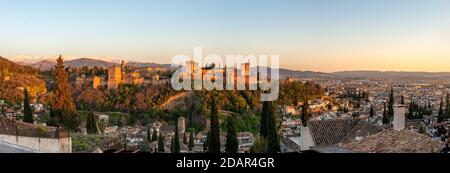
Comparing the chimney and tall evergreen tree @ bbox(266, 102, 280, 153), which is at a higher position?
the chimney

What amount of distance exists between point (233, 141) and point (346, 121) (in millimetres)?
5430

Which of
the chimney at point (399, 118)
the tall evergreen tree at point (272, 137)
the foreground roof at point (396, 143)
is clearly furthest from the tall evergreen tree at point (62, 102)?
the chimney at point (399, 118)

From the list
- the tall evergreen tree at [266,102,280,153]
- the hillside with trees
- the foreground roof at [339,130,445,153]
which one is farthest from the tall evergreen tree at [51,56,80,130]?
the hillside with trees

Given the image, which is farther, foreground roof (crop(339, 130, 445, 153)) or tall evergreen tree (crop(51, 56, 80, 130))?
tall evergreen tree (crop(51, 56, 80, 130))

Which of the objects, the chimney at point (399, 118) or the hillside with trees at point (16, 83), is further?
the hillside with trees at point (16, 83)

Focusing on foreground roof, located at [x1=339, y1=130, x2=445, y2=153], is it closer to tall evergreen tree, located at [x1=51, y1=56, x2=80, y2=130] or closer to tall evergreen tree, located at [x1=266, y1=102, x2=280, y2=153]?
tall evergreen tree, located at [x1=266, y1=102, x2=280, y2=153]

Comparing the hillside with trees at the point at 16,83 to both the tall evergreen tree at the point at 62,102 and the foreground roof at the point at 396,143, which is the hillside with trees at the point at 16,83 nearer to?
the tall evergreen tree at the point at 62,102

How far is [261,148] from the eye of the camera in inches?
465

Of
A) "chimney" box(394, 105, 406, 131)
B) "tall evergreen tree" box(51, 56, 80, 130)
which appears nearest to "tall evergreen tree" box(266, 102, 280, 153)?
"chimney" box(394, 105, 406, 131)

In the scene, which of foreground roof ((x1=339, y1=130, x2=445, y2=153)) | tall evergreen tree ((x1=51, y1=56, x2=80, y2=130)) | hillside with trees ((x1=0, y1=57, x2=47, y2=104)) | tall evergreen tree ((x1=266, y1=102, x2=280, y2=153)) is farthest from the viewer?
hillside with trees ((x1=0, y1=57, x2=47, y2=104))

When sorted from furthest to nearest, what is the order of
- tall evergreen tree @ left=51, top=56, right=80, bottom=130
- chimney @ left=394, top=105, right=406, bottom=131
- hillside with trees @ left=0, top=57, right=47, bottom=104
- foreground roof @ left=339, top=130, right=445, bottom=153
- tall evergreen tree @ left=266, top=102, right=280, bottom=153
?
hillside with trees @ left=0, top=57, right=47, bottom=104, tall evergreen tree @ left=266, top=102, right=280, bottom=153, tall evergreen tree @ left=51, top=56, right=80, bottom=130, chimney @ left=394, top=105, right=406, bottom=131, foreground roof @ left=339, top=130, right=445, bottom=153

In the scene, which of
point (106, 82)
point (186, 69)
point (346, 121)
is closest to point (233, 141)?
point (346, 121)

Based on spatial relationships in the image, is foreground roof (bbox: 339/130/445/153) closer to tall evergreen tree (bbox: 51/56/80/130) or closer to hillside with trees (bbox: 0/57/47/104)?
tall evergreen tree (bbox: 51/56/80/130)
